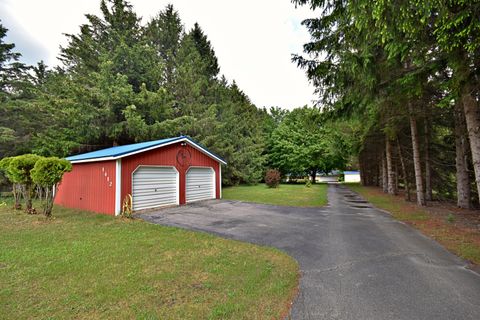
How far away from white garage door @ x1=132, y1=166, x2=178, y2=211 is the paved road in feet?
7.88

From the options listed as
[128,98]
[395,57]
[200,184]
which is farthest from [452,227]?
[128,98]

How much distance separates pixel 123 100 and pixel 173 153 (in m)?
7.42

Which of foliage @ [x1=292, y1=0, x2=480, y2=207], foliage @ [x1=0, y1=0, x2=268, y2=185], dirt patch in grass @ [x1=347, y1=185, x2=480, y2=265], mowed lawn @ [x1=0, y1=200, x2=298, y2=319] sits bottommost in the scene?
dirt patch in grass @ [x1=347, y1=185, x2=480, y2=265]

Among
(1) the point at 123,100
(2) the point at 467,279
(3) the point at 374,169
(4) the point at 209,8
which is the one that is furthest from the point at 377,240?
(3) the point at 374,169

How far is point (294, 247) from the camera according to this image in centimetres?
500

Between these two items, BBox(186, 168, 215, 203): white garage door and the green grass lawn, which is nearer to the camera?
the green grass lawn

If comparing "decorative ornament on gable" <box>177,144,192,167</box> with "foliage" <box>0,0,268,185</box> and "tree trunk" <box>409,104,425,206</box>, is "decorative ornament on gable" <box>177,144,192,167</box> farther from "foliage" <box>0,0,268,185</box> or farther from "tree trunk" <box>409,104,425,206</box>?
"tree trunk" <box>409,104,425,206</box>

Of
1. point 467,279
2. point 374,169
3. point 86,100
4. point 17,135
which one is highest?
point 86,100

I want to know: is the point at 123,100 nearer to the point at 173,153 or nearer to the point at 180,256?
the point at 173,153

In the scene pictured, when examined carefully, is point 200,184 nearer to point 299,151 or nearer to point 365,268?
point 365,268

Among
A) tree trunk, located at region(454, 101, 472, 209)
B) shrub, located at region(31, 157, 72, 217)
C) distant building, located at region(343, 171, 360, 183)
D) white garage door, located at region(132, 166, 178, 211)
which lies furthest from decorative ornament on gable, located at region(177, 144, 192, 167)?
distant building, located at region(343, 171, 360, 183)

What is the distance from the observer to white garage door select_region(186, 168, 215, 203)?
39.7 ft

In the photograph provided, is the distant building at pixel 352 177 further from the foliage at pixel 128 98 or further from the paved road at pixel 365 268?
the paved road at pixel 365 268

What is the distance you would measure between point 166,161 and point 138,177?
1.56 m
